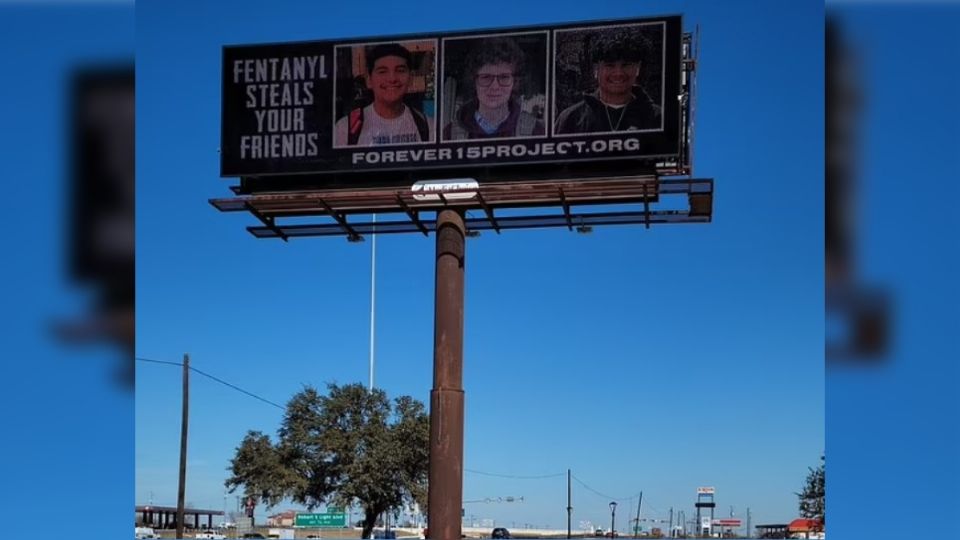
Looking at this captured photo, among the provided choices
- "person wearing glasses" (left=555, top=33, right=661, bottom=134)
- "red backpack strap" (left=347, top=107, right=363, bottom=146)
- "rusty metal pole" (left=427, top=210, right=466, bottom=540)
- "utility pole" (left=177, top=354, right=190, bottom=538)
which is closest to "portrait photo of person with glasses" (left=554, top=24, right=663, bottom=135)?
"person wearing glasses" (left=555, top=33, right=661, bottom=134)

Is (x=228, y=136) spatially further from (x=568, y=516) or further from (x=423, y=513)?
(x=568, y=516)

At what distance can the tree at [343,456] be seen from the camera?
3725cm

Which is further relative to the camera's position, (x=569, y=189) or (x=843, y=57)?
(x=569, y=189)

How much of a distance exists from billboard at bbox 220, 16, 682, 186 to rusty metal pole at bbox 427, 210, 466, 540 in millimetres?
1897

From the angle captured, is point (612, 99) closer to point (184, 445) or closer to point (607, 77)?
point (607, 77)

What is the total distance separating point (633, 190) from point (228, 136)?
6358mm

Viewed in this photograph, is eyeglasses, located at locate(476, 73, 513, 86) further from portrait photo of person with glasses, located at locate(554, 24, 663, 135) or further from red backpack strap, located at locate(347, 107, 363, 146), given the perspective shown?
red backpack strap, located at locate(347, 107, 363, 146)

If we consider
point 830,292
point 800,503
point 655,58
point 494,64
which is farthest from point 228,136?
point 800,503

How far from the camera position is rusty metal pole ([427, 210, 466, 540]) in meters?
14.1

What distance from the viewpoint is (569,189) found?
15133mm

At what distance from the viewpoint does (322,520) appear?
4172 cm

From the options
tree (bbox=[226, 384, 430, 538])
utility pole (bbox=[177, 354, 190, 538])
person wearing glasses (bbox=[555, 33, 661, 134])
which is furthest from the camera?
tree (bbox=[226, 384, 430, 538])

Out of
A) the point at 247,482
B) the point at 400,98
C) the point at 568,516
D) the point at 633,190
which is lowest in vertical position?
the point at 568,516

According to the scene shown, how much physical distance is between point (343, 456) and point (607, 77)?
83.2ft
